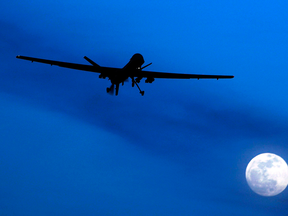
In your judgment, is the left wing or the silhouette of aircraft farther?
the left wing

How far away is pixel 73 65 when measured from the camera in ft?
183

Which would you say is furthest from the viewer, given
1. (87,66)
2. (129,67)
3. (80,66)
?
(80,66)

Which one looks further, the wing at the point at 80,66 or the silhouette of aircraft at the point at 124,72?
the wing at the point at 80,66

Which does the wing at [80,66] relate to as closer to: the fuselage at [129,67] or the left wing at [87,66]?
the left wing at [87,66]

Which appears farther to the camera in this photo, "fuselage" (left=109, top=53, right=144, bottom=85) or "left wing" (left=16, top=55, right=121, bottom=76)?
"left wing" (left=16, top=55, right=121, bottom=76)

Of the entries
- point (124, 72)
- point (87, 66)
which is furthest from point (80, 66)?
point (124, 72)

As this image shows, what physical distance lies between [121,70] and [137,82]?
13.6 feet

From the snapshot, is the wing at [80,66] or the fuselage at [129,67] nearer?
the fuselage at [129,67]

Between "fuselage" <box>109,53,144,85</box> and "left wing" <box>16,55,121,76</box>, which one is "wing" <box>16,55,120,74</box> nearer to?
"left wing" <box>16,55,121,76</box>

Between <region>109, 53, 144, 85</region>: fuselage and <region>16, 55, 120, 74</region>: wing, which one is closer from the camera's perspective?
<region>109, 53, 144, 85</region>: fuselage

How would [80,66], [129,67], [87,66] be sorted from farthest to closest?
1. [80,66]
2. [87,66]
3. [129,67]

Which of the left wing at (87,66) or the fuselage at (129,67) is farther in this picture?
the left wing at (87,66)

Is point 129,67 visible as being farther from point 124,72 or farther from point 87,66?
point 87,66

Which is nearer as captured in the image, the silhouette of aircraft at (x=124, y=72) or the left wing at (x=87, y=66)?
the silhouette of aircraft at (x=124, y=72)
